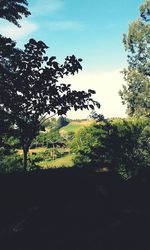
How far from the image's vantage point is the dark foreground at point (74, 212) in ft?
13.9

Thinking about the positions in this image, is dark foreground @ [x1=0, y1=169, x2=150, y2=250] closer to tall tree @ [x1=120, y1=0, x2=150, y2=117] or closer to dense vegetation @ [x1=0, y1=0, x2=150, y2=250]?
dense vegetation @ [x1=0, y1=0, x2=150, y2=250]

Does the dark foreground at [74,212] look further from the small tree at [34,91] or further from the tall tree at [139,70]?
the tall tree at [139,70]

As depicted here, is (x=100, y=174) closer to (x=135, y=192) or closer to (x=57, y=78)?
(x=135, y=192)

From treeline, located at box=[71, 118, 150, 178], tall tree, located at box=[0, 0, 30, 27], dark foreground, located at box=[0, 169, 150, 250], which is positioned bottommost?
dark foreground, located at box=[0, 169, 150, 250]

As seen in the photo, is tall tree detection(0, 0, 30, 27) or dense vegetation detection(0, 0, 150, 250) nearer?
dense vegetation detection(0, 0, 150, 250)

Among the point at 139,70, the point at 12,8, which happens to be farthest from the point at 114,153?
the point at 139,70

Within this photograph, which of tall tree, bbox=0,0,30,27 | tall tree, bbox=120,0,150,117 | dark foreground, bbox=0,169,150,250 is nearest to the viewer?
dark foreground, bbox=0,169,150,250

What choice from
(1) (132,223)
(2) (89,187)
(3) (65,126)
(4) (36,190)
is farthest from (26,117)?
(3) (65,126)

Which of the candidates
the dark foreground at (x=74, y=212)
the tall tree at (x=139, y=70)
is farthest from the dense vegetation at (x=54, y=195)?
the tall tree at (x=139, y=70)

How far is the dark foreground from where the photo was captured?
425 centimetres

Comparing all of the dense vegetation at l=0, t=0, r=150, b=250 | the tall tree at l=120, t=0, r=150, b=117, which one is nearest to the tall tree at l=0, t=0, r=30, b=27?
the dense vegetation at l=0, t=0, r=150, b=250

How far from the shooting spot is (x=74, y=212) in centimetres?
507

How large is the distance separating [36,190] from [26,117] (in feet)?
4.59

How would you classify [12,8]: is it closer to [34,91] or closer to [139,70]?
[34,91]
